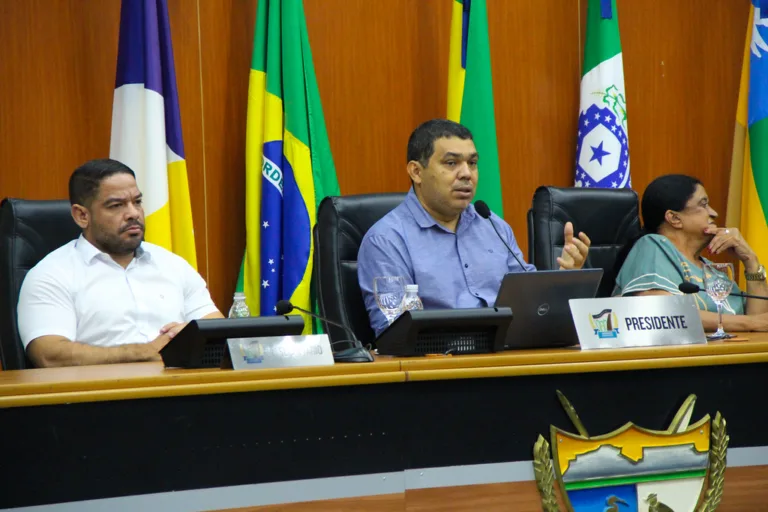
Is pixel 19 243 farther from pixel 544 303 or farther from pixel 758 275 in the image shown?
pixel 758 275

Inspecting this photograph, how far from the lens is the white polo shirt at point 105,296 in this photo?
8.67 feet

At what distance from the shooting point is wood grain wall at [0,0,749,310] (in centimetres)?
372

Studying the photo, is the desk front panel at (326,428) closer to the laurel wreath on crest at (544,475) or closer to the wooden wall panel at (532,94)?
the laurel wreath on crest at (544,475)

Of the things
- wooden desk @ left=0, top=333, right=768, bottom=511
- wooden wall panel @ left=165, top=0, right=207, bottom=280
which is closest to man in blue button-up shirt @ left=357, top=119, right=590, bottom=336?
wooden desk @ left=0, top=333, right=768, bottom=511

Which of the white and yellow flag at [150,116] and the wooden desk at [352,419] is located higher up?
the white and yellow flag at [150,116]

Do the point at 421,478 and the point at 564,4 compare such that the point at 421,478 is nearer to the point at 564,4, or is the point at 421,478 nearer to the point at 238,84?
the point at 238,84

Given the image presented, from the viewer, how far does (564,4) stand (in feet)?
14.5

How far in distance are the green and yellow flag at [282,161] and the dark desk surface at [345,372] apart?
1.53 metres

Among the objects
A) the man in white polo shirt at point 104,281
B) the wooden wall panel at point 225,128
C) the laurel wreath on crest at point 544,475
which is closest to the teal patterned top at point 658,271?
the laurel wreath on crest at point 544,475

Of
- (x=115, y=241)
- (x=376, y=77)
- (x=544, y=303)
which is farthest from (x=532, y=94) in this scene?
(x=544, y=303)

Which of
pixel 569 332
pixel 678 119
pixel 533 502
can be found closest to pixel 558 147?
pixel 678 119

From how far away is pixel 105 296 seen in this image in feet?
9.16

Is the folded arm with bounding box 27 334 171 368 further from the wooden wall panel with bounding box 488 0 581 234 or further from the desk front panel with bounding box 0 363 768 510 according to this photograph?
the wooden wall panel with bounding box 488 0 581 234

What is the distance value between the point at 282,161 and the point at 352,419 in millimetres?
2047
